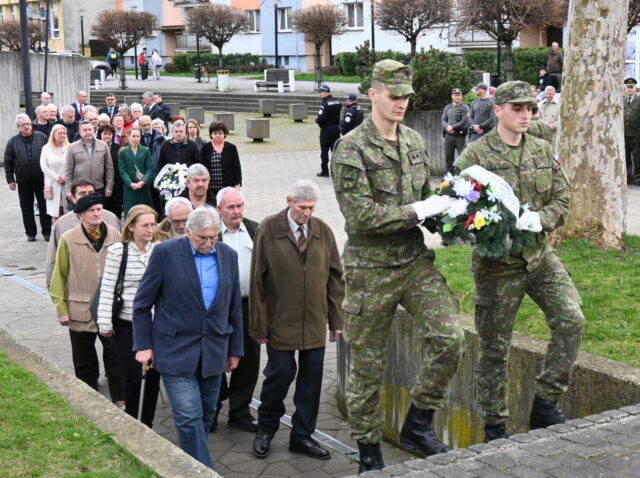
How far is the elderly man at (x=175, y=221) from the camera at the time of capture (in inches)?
330

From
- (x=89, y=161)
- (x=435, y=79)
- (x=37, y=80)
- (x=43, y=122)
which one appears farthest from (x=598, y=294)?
(x=37, y=80)

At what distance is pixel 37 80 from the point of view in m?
28.9

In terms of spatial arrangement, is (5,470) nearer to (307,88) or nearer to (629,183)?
(629,183)

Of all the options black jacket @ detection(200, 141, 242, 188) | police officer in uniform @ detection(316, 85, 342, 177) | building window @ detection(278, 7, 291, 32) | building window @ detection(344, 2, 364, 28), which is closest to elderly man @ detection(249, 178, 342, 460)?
black jacket @ detection(200, 141, 242, 188)

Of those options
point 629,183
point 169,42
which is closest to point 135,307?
point 629,183

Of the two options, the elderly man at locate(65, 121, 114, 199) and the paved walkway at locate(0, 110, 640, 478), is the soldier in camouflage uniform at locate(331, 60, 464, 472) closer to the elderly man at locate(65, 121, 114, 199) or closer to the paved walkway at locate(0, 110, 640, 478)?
the paved walkway at locate(0, 110, 640, 478)

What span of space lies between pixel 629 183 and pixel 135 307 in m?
15.1

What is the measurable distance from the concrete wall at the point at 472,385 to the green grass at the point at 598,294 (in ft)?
1.29

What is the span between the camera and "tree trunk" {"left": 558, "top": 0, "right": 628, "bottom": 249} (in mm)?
10883

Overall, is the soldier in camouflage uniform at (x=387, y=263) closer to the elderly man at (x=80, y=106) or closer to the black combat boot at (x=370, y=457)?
the black combat boot at (x=370, y=457)

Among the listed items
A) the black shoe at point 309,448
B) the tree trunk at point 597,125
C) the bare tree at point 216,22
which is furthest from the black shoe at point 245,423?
the bare tree at point 216,22

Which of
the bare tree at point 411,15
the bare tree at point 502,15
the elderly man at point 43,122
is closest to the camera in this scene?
the elderly man at point 43,122

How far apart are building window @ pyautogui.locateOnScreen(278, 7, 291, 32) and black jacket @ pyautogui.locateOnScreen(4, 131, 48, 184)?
145 ft

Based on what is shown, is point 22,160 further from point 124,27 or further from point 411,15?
point 124,27
